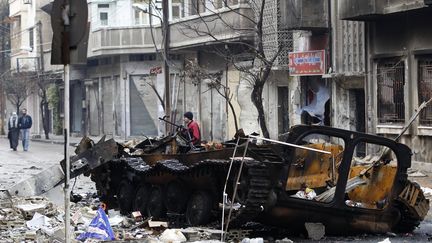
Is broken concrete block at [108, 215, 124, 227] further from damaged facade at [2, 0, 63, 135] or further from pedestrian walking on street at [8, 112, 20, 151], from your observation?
damaged facade at [2, 0, 63, 135]

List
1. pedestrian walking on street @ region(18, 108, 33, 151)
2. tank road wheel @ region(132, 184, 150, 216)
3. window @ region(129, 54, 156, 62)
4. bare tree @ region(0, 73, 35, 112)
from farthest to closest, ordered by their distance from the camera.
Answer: bare tree @ region(0, 73, 35, 112), window @ region(129, 54, 156, 62), pedestrian walking on street @ region(18, 108, 33, 151), tank road wheel @ region(132, 184, 150, 216)

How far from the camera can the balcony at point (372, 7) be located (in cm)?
1922

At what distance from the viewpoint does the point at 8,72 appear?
57.6 m

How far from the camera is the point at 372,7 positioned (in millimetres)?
20344

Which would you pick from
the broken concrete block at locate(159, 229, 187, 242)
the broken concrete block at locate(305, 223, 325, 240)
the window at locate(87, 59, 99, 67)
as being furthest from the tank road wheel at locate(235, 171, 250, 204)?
the window at locate(87, 59, 99, 67)

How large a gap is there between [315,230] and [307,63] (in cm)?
1552

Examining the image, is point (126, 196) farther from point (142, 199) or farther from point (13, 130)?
point (13, 130)

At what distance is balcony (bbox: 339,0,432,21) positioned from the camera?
19.2m

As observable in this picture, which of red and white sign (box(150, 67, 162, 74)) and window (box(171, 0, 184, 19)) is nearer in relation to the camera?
window (box(171, 0, 184, 19))

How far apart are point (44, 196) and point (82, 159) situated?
0.92 meters

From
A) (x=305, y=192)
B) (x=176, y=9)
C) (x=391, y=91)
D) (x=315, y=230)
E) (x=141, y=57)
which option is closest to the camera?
(x=315, y=230)

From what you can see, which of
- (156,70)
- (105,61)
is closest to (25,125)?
(156,70)

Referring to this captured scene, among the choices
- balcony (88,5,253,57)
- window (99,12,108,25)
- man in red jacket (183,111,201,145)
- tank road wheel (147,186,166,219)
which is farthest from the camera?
window (99,12,108,25)

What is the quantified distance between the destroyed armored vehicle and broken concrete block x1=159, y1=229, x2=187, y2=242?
24.3 inches
